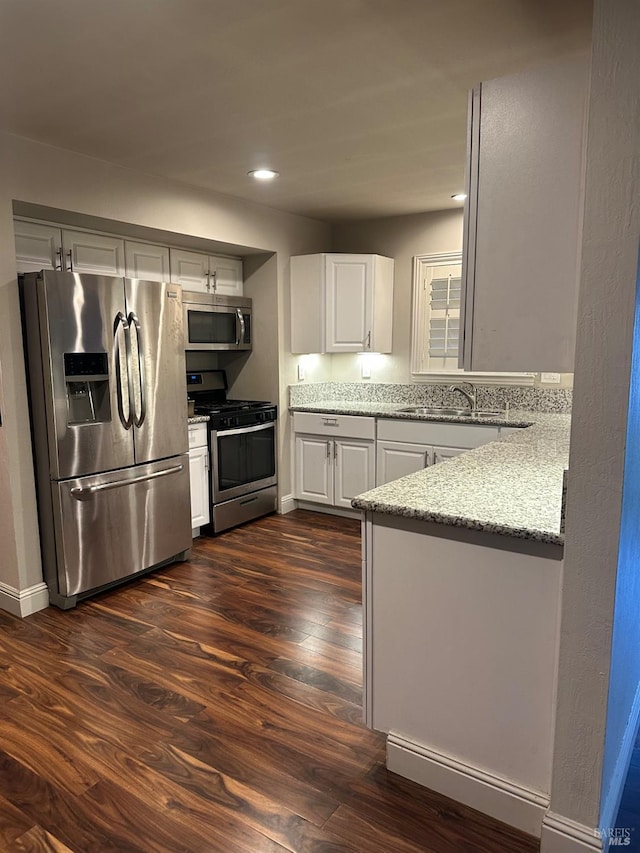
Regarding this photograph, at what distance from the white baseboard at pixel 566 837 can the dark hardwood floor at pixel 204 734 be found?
135 millimetres

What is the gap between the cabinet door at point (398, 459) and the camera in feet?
13.7

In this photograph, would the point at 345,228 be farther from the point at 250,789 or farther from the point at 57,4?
the point at 250,789

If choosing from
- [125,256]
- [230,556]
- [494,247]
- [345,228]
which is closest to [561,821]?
[494,247]

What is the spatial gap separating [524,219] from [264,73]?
1.27 meters

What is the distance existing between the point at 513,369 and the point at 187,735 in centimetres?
173

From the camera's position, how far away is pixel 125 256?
3.76m

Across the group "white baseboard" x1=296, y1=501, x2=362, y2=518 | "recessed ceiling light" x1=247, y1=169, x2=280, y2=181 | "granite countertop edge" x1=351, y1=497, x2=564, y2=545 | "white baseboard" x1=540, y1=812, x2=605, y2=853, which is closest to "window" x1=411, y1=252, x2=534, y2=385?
"white baseboard" x1=296, y1=501, x2=362, y2=518

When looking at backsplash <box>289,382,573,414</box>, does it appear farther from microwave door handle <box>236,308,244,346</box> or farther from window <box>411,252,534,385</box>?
microwave door handle <box>236,308,244,346</box>

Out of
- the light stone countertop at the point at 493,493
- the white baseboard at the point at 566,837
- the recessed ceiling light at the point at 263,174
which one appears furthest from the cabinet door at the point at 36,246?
the white baseboard at the point at 566,837

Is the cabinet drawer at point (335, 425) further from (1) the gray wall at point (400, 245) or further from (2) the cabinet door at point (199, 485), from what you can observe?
(2) the cabinet door at point (199, 485)

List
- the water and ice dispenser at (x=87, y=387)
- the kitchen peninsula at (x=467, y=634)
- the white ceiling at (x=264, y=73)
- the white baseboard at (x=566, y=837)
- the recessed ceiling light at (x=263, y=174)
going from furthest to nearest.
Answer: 1. the recessed ceiling light at (x=263, y=174)
2. the water and ice dispenser at (x=87, y=387)
3. the white ceiling at (x=264, y=73)
4. the kitchen peninsula at (x=467, y=634)
5. the white baseboard at (x=566, y=837)

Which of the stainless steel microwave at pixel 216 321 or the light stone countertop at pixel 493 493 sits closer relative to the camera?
the light stone countertop at pixel 493 493

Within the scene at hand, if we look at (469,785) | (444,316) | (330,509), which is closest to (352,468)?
(330,509)

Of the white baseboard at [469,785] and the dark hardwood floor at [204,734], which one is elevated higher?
the white baseboard at [469,785]
